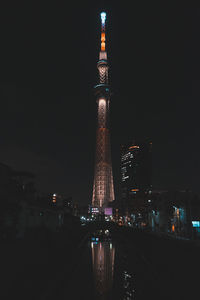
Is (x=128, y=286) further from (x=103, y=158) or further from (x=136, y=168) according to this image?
(x=136, y=168)

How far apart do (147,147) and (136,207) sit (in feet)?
303

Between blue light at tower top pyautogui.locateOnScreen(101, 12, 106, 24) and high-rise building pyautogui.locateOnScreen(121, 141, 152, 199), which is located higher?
blue light at tower top pyautogui.locateOnScreen(101, 12, 106, 24)

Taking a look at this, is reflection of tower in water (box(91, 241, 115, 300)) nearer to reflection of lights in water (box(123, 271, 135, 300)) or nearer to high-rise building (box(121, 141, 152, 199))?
reflection of lights in water (box(123, 271, 135, 300))

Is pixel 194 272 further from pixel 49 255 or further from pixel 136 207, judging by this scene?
pixel 136 207

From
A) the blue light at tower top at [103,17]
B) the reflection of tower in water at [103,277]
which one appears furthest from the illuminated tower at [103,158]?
the reflection of tower in water at [103,277]

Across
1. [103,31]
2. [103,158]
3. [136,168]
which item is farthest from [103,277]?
[136,168]

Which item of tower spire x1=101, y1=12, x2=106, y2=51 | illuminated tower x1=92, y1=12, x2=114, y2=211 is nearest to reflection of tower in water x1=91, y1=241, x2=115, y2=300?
illuminated tower x1=92, y1=12, x2=114, y2=211

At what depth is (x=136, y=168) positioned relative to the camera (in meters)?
169

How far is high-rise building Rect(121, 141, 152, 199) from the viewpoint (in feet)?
547

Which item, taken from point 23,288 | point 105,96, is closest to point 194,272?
point 23,288

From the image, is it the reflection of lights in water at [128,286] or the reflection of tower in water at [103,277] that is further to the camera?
the reflection of tower in water at [103,277]

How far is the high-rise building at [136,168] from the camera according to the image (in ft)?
547

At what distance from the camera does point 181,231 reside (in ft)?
103

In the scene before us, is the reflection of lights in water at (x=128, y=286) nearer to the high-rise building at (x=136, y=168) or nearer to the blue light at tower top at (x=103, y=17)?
the blue light at tower top at (x=103, y=17)
